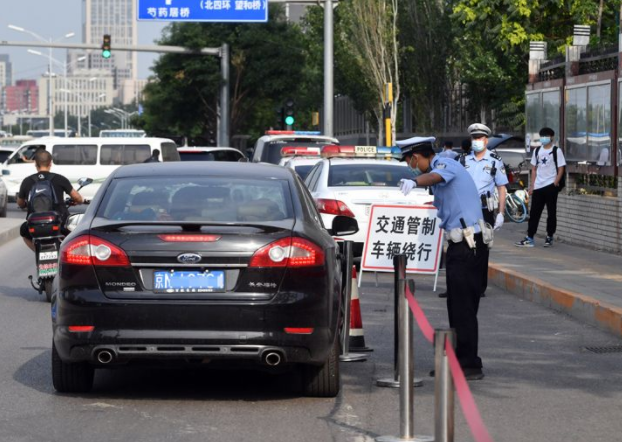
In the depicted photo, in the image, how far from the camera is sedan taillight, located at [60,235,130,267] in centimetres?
809

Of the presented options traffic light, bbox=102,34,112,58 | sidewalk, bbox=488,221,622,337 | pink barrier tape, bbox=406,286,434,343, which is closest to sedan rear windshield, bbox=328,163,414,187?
sidewalk, bbox=488,221,622,337

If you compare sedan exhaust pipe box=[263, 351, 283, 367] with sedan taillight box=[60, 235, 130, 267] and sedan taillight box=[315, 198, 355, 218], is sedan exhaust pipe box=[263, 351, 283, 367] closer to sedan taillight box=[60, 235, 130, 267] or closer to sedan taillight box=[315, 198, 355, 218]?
sedan taillight box=[60, 235, 130, 267]

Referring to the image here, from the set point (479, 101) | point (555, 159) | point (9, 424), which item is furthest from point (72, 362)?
point (479, 101)

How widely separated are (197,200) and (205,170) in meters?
0.52

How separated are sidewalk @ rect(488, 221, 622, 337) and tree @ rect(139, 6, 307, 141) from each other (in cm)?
4407

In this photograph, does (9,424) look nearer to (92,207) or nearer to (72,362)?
(72,362)

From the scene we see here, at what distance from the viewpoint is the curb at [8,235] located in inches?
955

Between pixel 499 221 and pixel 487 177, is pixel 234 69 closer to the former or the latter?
pixel 487 177

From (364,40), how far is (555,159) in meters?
39.0

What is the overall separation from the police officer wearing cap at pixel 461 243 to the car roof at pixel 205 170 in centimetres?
92

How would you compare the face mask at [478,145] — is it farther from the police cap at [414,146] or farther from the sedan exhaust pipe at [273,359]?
the sedan exhaust pipe at [273,359]

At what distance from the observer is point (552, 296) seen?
14102 mm

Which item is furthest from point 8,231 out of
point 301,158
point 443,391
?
point 443,391

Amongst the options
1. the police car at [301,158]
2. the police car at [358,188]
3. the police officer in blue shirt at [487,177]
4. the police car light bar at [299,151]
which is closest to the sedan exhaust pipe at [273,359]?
the police officer in blue shirt at [487,177]
